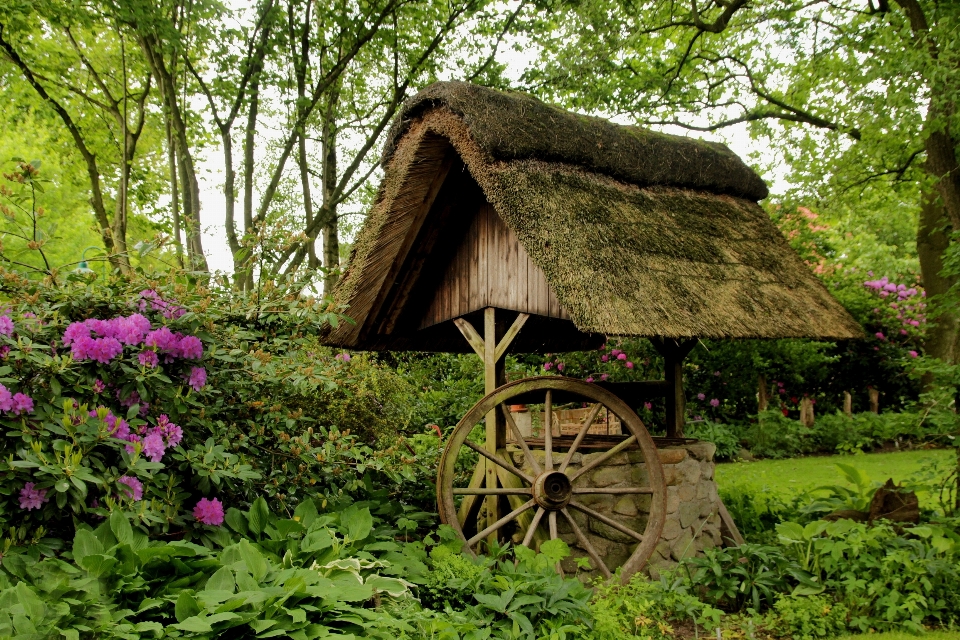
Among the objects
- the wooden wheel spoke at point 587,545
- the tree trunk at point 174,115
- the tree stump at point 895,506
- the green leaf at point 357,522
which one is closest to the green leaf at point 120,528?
the green leaf at point 357,522

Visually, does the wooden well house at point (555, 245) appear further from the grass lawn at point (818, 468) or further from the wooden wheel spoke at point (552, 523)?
the grass lawn at point (818, 468)

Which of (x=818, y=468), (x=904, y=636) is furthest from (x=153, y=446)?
(x=818, y=468)

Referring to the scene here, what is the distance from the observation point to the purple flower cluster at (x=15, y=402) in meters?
2.94

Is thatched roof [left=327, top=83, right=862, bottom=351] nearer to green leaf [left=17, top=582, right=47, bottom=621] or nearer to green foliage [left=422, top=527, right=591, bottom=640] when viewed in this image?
green foliage [left=422, top=527, right=591, bottom=640]

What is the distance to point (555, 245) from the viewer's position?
459 cm

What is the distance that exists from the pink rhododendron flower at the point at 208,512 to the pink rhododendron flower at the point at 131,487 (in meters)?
0.37

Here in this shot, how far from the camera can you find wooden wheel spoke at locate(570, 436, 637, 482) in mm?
4891

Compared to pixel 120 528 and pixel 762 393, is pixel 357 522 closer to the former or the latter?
pixel 120 528

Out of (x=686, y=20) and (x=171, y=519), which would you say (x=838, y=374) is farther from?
(x=171, y=519)

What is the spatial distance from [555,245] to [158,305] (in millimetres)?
2377

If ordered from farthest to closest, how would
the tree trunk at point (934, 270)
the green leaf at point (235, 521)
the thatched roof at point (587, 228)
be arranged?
the tree trunk at point (934, 270) → the thatched roof at point (587, 228) → the green leaf at point (235, 521)

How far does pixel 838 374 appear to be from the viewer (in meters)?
13.1

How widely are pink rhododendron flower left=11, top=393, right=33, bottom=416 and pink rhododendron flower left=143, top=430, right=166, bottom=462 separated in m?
0.49

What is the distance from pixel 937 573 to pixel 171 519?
186 inches
